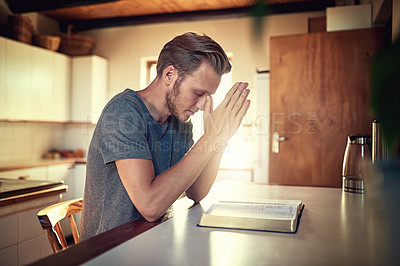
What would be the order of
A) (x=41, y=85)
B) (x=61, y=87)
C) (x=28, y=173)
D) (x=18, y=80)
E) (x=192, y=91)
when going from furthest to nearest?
1. (x=61, y=87)
2. (x=41, y=85)
3. (x=18, y=80)
4. (x=28, y=173)
5. (x=192, y=91)

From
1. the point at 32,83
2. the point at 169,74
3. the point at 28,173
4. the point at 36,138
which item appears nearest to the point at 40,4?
the point at 32,83

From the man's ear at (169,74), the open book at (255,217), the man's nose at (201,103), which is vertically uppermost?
the man's ear at (169,74)

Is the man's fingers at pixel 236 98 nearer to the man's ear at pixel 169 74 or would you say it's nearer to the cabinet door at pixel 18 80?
the man's ear at pixel 169 74

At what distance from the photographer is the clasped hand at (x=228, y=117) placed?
1.17 m

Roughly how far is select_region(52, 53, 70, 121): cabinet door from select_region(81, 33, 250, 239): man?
3051mm

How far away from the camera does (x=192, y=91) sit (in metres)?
1.38

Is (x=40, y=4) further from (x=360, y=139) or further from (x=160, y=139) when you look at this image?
(x=360, y=139)

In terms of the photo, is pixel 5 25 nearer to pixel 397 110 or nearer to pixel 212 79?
pixel 212 79

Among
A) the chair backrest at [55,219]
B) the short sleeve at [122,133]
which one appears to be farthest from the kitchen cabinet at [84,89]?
the short sleeve at [122,133]

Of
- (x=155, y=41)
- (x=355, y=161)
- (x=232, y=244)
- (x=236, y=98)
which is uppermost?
(x=155, y=41)

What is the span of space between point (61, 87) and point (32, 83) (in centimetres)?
44

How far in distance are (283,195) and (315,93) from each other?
1626 mm

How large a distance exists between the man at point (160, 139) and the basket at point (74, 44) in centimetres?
326

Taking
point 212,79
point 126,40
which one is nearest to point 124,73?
point 126,40
